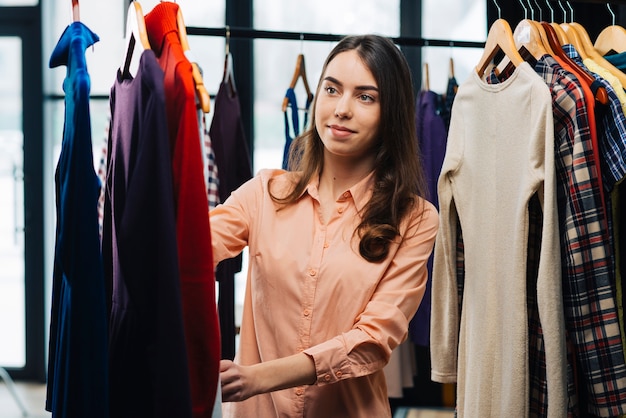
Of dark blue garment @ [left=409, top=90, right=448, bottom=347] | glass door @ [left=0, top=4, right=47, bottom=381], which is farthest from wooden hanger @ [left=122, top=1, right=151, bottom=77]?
glass door @ [left=0, top=4, right=47, bottom=381]

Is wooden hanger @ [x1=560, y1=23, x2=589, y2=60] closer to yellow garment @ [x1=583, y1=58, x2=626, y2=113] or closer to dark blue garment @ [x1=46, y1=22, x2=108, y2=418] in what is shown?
yellow garment @ [x1=583, y1=58, x2=626, y2=113]

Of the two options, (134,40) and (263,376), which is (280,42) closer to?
(134,40)

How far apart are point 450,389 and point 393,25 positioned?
79.1 inches

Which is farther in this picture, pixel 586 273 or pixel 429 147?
pixel 429 147

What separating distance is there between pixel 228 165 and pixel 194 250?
1.81 metres

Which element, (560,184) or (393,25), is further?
(393,25)

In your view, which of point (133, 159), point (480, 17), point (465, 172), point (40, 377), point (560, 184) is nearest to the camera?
point (133, 159)

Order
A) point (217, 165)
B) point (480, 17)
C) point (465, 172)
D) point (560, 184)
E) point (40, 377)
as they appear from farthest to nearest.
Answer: point (40, 377) → point (480, 17) → point (217, 165) → point (465, 172) → point (560, 184)

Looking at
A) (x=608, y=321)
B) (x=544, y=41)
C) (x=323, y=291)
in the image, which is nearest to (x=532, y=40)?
(x=544, y=41)

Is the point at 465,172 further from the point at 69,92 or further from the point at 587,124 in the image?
the point at 69,92

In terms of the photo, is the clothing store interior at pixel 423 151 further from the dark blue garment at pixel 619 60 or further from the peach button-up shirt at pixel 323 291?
the peach button-up shirt at pixel 323 291

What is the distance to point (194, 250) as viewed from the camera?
118cm

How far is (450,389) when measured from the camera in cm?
388

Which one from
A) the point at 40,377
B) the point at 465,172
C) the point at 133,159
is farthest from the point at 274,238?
the point at 40,377
